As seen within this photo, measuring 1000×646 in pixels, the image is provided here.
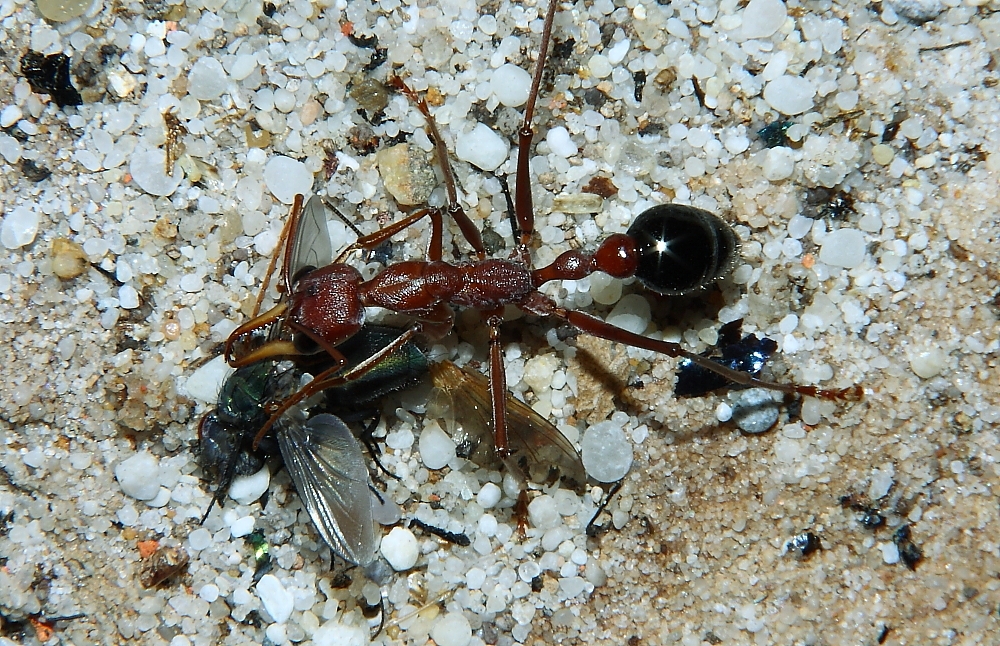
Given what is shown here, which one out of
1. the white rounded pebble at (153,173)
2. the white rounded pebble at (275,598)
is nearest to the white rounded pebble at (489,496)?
the white rounded pebble at (275,598)

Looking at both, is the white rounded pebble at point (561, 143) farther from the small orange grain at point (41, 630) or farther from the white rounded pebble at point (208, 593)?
the small orange grain at point (41, 630)

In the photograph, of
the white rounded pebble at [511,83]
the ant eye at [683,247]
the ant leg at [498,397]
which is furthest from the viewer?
the white rounded pebble at [511,83]

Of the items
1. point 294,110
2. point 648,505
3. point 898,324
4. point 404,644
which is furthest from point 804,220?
point 404,644

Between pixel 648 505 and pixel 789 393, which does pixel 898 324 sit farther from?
pixel 648 505

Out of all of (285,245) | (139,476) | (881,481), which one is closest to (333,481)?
(139,476)

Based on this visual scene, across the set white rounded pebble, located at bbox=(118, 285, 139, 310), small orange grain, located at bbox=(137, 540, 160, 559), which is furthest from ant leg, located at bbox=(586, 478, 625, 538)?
white rounded pebble, located at bbox=(118, 285, 139, 310)

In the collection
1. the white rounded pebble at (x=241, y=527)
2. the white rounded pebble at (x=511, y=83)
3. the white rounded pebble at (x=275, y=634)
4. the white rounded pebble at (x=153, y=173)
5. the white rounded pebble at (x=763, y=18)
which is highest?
the white rounded pebble at (x=763, y=18)

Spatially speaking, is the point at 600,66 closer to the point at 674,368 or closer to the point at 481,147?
the point at 481,147
